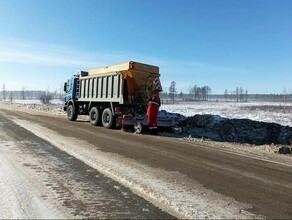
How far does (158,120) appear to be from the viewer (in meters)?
16.8

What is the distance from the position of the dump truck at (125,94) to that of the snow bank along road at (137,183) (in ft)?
18.7

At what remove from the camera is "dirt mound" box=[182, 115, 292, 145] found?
16984 millimetres

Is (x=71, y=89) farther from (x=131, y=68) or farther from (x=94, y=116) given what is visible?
(x=131, y=68)

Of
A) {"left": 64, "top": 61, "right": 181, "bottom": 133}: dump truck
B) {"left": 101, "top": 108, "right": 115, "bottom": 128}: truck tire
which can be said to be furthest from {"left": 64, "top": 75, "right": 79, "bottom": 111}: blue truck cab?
{"left": 101, "top": 108, "right": 115, "bottom": 128}: truck tire

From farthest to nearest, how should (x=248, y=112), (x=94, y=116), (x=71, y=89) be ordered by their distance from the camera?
(x=248, y=112) < (x=71, y=89) < (x=94, y=116)

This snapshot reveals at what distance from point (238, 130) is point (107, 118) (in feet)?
21.5

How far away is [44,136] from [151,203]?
9073 mm

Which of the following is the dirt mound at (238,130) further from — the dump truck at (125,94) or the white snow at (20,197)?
the white snow at (20,197)

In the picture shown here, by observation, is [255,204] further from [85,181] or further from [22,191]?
[22,191]

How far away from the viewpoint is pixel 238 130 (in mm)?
18125

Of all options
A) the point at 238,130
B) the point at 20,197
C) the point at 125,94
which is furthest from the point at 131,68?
the point at 20,197

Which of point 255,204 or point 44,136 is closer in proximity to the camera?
point 255,204

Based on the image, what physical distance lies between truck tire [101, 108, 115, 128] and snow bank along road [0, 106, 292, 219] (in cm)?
693

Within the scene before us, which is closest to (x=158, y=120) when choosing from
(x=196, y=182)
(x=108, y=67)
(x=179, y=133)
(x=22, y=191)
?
(x=179, y=133)
